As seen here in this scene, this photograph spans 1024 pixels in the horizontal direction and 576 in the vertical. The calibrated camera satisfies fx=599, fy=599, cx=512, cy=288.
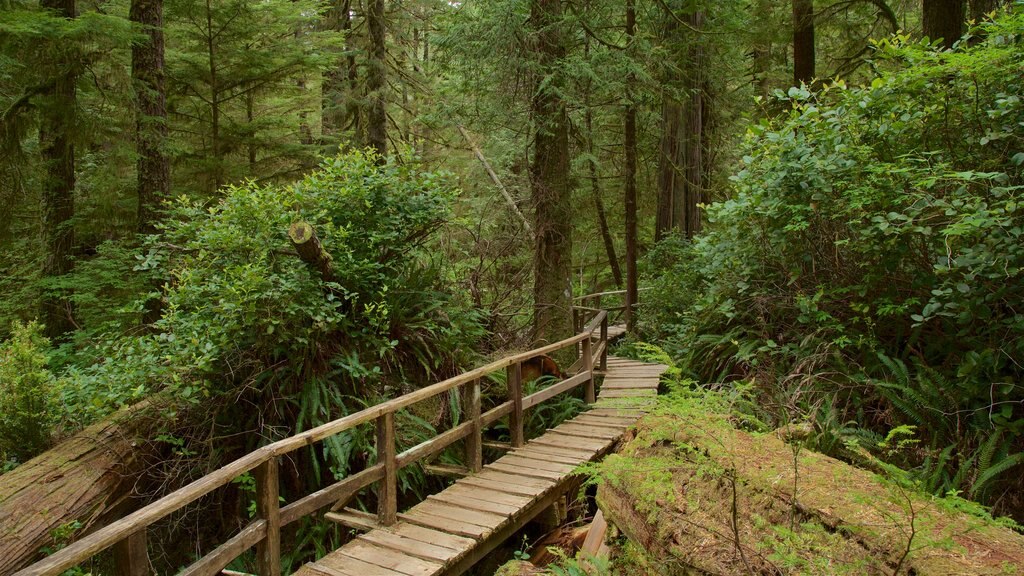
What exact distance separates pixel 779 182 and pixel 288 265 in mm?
5549

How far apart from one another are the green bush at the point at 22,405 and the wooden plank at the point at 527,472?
414 centimetres

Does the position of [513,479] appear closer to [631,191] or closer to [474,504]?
[474,504]

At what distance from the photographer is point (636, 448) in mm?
3883

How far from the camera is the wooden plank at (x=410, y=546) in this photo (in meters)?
4.36

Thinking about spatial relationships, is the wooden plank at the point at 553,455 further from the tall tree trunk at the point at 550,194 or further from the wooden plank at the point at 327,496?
the tall tree trunk at the point at 550,194

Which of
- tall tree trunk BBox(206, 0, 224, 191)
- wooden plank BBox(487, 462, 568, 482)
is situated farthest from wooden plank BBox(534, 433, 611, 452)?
tall tree trunk BBox(206, 0, 224, 191)

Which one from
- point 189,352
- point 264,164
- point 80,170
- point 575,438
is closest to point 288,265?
point 189,352

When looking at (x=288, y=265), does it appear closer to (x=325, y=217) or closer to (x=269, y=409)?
(x=325, y=217)

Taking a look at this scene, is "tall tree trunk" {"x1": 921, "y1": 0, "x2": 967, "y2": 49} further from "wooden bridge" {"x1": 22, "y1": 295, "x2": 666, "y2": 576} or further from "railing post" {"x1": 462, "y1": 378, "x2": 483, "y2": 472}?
"railing post" {"x1": 462, "y1": 378, "x2": 483, "y2": 472}

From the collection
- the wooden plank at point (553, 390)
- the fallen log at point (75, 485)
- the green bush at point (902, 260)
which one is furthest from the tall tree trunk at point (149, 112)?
the green bush at point (902, 260)

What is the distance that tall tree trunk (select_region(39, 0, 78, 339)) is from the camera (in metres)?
9.16

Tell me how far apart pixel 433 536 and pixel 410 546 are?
0.22m

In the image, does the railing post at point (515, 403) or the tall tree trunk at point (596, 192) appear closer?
the railing post at point (515, 403)

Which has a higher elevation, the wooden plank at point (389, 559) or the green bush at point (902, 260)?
the green bush at point (902, 260)
